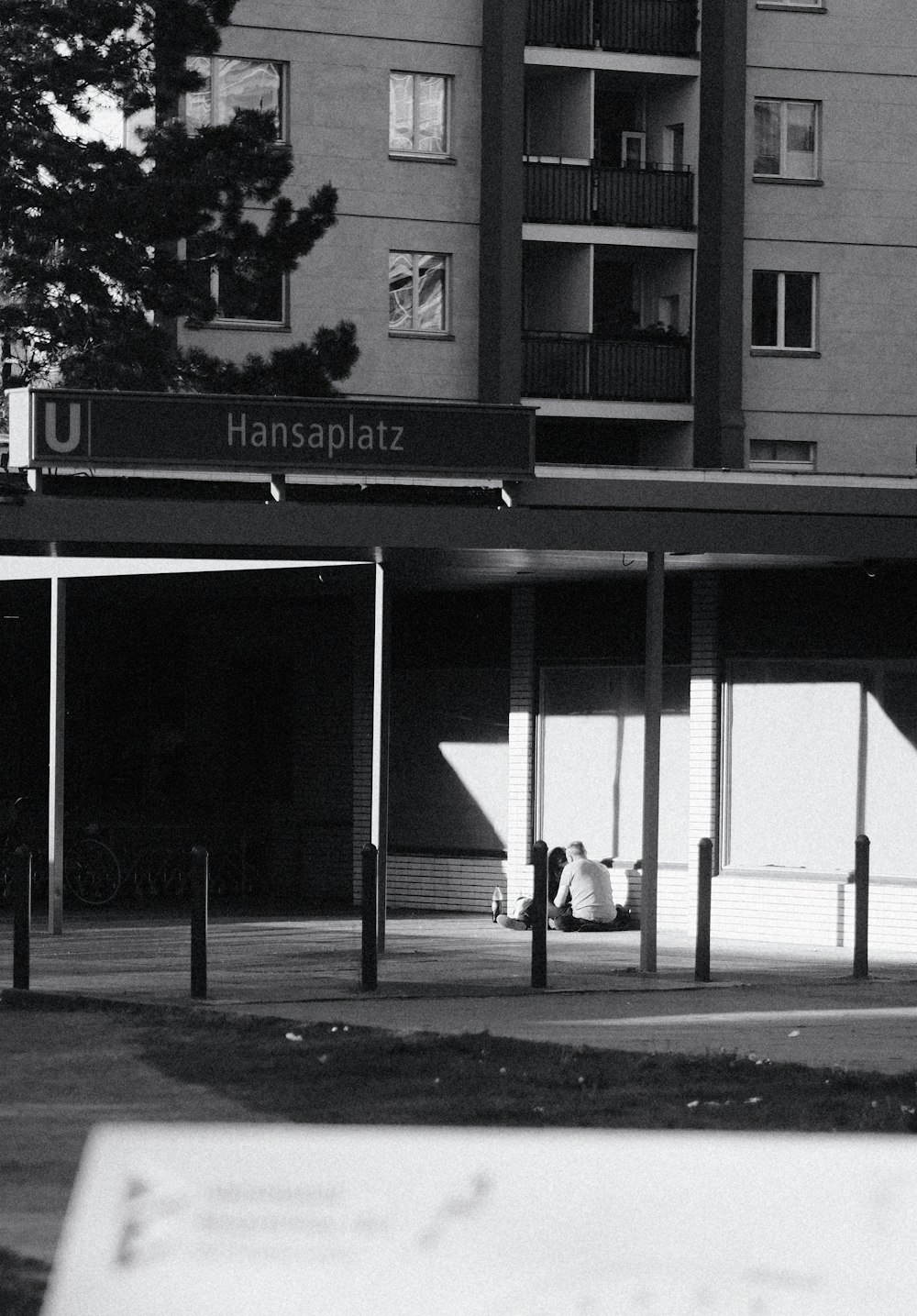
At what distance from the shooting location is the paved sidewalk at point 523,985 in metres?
12.0

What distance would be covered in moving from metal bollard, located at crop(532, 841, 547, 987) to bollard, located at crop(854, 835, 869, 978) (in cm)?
212

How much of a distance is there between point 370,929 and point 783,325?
26.0 metres

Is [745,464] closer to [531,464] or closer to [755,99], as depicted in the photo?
[755,99]

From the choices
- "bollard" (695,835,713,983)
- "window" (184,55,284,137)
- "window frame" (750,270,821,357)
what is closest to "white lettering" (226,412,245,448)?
"bollard" (695,835,713,983)

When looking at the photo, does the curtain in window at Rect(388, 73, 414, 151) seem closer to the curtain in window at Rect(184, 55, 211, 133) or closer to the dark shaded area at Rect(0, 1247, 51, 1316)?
the curtain in window at Rect(184, 55, 211, 133)

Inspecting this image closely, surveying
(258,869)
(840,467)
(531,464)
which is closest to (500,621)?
(258,869)

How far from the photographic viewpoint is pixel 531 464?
15.4 metres

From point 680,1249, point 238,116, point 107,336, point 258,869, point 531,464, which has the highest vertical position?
point 238,116

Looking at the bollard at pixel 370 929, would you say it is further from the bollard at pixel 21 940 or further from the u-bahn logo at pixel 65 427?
the u-bahn logo at pixel 65 427

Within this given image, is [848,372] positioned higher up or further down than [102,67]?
further down

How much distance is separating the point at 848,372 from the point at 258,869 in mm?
17502

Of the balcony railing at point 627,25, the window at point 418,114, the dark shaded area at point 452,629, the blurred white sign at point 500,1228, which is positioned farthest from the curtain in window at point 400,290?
the blurred white sign at point 500,1228

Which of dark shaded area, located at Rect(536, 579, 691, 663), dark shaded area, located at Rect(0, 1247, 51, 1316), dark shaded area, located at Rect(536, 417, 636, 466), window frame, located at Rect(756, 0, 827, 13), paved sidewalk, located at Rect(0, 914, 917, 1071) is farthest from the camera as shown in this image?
dark shaded area, located at Rect(536, 417, 636, 466)

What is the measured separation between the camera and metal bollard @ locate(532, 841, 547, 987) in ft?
47.2
